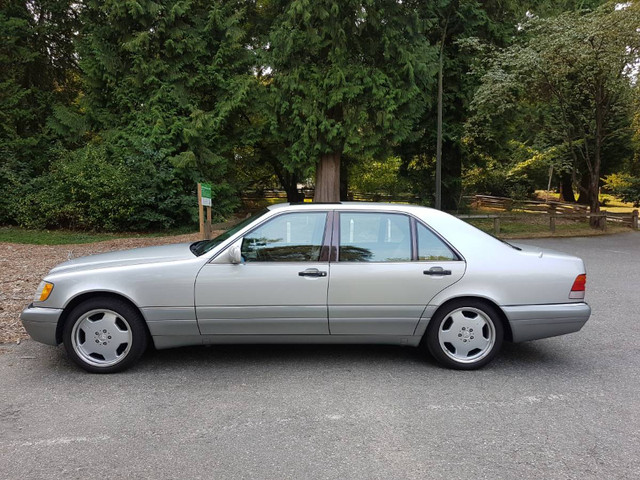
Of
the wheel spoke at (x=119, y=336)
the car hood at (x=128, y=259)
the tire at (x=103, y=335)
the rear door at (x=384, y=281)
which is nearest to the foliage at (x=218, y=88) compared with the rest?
the car hood at (x=128, y=259)

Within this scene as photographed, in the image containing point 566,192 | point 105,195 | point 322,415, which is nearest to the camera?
point 322,415

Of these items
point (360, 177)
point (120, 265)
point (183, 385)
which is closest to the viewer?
point (183, 385)

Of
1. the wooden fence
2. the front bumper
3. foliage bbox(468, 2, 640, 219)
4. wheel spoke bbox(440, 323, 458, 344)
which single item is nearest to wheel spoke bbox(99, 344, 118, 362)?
the front bumper

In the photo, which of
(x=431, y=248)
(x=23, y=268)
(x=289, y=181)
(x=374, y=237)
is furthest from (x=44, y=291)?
(x=289, y=181)

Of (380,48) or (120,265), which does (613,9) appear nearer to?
(380,48)

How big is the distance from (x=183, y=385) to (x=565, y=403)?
9.90 feet

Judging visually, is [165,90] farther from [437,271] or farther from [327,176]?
[437,271]

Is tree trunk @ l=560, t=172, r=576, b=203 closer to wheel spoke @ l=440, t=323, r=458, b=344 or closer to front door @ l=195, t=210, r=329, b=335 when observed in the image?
wheel spoke @ l=440, t=323, r=458, b=344

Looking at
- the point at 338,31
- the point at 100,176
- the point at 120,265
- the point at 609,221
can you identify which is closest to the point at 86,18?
the point at 100,176

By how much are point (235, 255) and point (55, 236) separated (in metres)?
12.1

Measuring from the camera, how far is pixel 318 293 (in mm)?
4117

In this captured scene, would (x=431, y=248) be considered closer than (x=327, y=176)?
Yes

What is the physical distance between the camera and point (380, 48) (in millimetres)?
16688

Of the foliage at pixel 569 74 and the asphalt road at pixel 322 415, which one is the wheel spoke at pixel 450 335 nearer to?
the asphalt road at pixel 322 415
